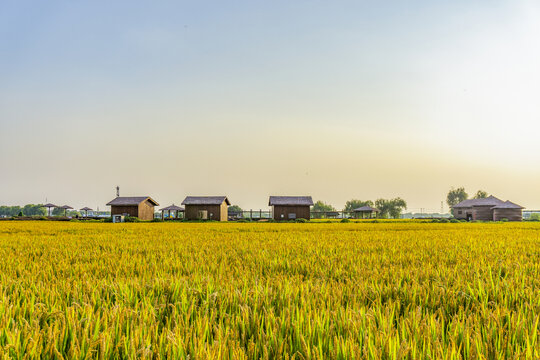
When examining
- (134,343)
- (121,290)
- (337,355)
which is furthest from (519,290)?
(121,290)

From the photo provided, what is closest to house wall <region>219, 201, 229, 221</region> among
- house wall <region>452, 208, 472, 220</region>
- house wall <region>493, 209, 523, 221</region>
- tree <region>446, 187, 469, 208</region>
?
house wall <region>452, 208, 472, 220</region>

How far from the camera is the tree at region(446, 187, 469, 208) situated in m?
148

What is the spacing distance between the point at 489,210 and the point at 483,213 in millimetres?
1427

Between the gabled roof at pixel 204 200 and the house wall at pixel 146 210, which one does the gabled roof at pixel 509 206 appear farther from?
the house wall at pixel 146 210

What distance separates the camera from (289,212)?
64.1m

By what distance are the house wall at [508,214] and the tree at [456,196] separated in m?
80.0

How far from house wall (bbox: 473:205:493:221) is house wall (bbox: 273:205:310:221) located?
44862 mm

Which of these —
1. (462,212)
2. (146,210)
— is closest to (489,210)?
(462,212)

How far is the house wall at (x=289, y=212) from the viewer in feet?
209

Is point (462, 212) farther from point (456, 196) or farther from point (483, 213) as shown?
point (456, 196)

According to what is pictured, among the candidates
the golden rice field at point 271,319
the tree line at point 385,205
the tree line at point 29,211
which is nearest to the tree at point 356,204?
the tree line at point 385,205

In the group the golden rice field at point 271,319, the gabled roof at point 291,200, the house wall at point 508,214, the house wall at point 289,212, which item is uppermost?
the gabled roof at point 291,200

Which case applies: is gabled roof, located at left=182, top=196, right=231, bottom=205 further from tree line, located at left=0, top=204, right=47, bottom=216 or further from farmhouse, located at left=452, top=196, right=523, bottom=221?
tree line, located at left=0, top=204, right=47, bottom=216

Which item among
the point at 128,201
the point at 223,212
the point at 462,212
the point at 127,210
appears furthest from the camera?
the point at 462,212
